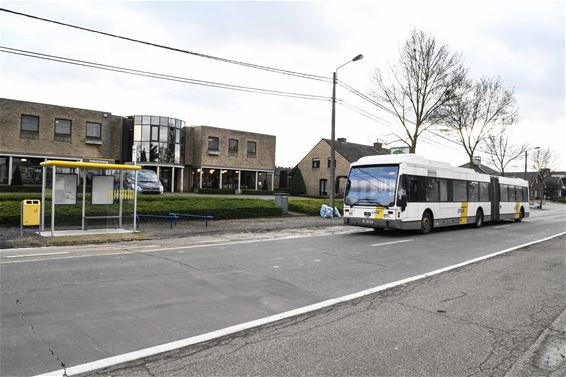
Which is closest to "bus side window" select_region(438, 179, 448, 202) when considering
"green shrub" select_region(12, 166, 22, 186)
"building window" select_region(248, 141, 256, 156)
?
"building window" select_region(248, 141, 256, 156)

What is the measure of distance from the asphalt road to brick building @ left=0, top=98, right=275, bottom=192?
22609 mm

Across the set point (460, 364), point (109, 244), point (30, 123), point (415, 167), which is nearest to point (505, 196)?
point (415, 167)

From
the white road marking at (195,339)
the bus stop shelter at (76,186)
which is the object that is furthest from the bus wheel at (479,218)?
the bus stop shelter at (76,186)

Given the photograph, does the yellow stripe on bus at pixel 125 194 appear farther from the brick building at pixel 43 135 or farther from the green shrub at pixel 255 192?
the green shrub at pixel 255 192

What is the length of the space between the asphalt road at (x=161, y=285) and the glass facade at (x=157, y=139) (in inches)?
1067

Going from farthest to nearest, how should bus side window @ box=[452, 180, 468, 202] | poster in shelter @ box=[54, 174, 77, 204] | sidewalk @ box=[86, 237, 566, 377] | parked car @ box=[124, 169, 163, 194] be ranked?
parked car @ box=[124, 169, 163, 194] < bus side window @ box=[452, 180, 468, 202] < poster in shelter @ box=[54, 174, 77, 204] < sidewalk @ box=[86, 237, 566, 377]

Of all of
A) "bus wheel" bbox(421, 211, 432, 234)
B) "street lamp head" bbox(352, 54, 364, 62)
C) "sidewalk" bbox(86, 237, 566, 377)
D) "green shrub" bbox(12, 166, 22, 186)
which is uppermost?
"street lamp head" bbox(352, 54, 364, 62)

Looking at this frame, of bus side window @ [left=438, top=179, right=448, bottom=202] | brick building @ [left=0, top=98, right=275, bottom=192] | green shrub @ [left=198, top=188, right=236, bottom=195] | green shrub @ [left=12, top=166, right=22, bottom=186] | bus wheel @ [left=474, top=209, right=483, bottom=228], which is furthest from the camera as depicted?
green shrub @ [left=198, top=188, right=236, bottom=195]

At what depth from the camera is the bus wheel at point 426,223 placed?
16.6 meters

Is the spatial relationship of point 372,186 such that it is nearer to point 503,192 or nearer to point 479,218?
point 479,218

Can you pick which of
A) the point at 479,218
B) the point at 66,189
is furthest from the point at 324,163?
the point at 66,189

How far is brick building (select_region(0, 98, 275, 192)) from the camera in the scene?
3186cm

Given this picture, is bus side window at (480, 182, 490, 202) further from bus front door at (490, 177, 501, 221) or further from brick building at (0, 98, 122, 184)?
brick building at (0, 98, 122, 184)

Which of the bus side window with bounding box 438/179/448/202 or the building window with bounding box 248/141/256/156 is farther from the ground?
the building window with bounding box 248/141/256/156
